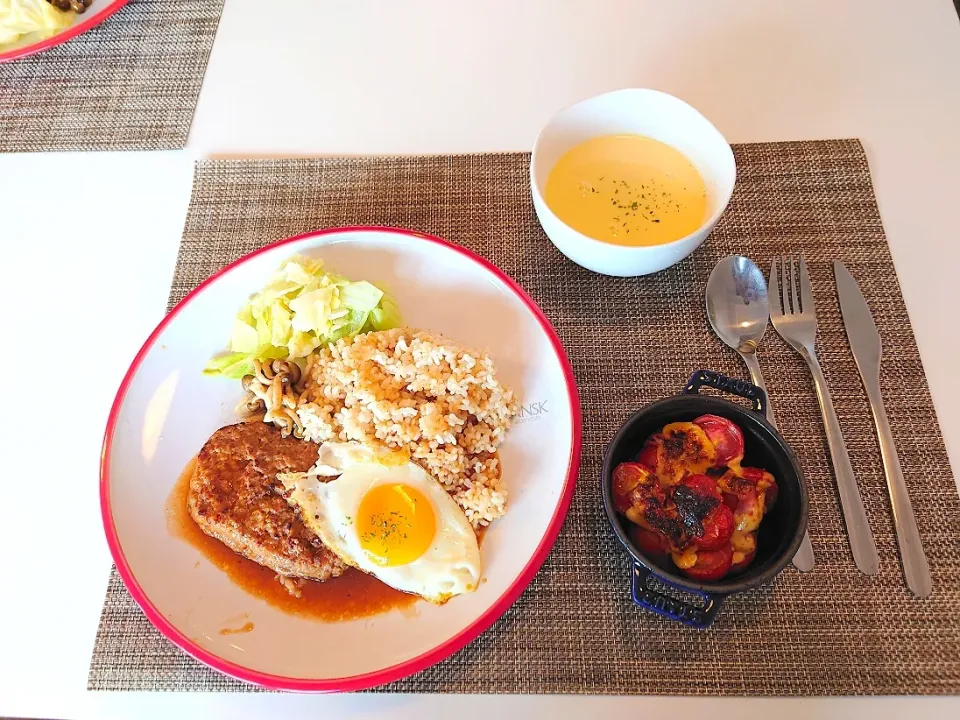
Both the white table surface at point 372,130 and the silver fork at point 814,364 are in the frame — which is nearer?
the silver fork at point 814,364

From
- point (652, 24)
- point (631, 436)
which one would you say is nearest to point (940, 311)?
point (631, 436)

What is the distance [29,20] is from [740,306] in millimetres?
2778

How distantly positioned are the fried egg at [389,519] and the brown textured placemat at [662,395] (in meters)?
0.20

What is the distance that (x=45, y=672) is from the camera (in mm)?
1580

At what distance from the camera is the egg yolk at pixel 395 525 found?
4.99 ft

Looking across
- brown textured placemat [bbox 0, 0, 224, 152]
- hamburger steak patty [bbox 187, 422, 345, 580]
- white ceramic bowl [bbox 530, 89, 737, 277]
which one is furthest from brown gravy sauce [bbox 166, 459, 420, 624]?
brown textured placemat [bbox 0, 0, 224, 152]

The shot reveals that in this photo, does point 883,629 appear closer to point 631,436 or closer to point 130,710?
point 631,436

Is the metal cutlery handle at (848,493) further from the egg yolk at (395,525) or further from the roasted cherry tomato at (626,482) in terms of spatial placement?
the egg yolk at (395,525)

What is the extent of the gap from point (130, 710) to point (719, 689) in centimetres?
140

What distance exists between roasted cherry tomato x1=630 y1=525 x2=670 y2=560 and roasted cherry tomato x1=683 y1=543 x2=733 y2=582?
2.4 inches

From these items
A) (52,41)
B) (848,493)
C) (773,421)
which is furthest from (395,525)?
(52,41)

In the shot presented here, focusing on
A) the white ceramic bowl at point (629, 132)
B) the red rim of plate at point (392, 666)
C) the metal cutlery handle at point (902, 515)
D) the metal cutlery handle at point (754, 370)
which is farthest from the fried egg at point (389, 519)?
the metal cutlery handle at point (902, 515)

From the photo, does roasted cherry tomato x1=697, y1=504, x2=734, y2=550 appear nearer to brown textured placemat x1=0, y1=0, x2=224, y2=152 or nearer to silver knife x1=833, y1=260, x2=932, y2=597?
silver knife x1=833, y1=260, x2=932, y2=597

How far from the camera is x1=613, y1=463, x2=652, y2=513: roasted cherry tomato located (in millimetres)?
1371
